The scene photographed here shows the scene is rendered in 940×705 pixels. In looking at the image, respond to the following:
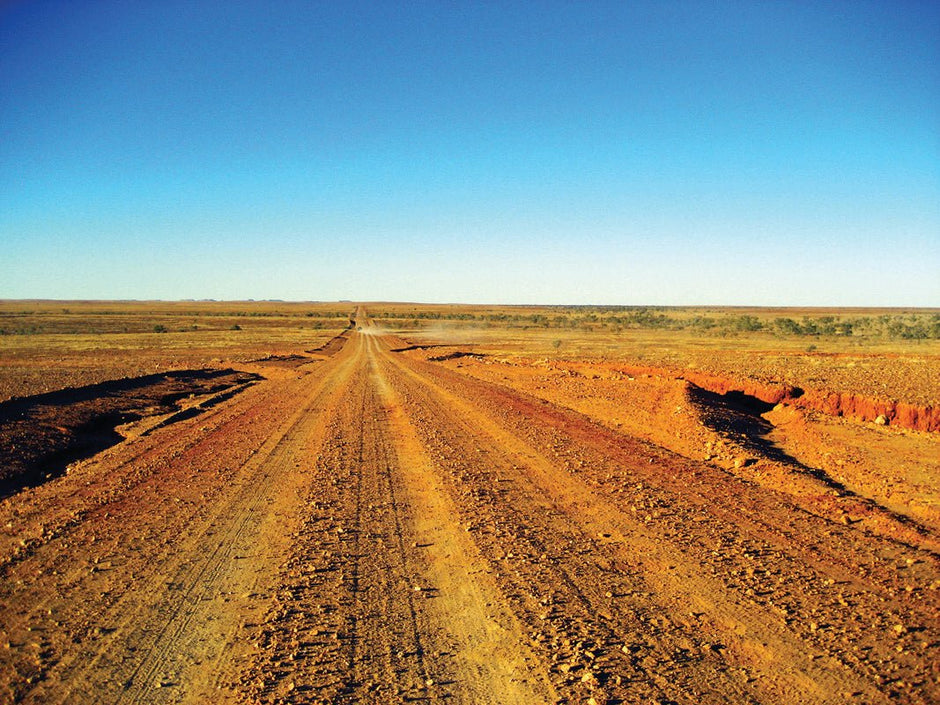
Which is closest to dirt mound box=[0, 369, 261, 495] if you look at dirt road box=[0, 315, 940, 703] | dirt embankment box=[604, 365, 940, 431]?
dirt road box=[0, 315, 940, 703]

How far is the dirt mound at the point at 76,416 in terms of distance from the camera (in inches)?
436

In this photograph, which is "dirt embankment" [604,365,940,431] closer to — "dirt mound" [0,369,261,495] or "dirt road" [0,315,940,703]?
"dirt road" [0,315,940,703]

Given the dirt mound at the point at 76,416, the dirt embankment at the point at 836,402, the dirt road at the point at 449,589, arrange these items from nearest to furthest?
the dirt road at the point at 449,589, the dirt mound at the point at 76,416, the dirt embankment at the point at 836,402

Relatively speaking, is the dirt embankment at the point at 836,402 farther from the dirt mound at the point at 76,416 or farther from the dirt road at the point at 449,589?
the dirt mound at the point at 76,416

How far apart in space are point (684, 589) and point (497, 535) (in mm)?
2269

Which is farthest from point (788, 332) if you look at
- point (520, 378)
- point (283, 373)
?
point (283, 373)

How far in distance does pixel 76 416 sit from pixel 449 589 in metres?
14.4

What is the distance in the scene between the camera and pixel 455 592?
18.0 feet

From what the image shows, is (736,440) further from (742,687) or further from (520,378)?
(520,378)

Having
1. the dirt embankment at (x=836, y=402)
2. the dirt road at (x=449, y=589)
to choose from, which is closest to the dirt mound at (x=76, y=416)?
the dirt road at (x=449, y=589)

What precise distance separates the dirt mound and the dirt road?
1.53m

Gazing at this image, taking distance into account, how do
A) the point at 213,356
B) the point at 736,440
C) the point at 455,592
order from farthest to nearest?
1. the point at 213,356
2. the point at 736,440
3. the point at 455,592

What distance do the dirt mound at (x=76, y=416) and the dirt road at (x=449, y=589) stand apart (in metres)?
1.53

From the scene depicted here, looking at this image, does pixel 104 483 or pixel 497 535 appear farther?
pixel 104 483
